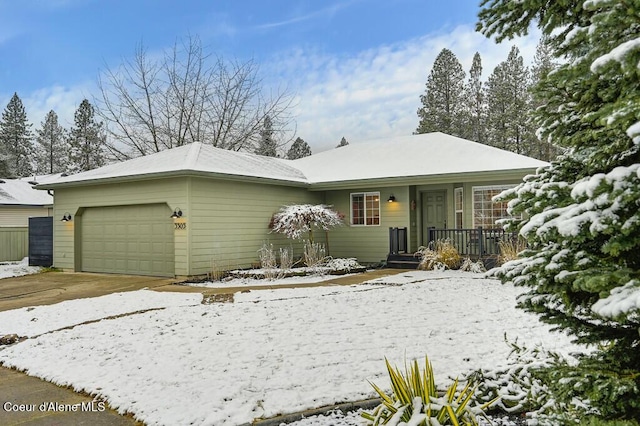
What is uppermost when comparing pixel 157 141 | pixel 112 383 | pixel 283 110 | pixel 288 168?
pixel 283 110

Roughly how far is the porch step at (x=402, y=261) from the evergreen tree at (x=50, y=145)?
35117 millimetres

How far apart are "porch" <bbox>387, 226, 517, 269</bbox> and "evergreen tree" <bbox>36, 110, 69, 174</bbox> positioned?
34928 millimetres

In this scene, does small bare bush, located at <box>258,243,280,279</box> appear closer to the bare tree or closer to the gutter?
the gutter

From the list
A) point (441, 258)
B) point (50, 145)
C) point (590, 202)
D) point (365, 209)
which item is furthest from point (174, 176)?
point (50, 145)

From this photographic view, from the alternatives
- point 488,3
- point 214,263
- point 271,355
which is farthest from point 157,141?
point 488,3

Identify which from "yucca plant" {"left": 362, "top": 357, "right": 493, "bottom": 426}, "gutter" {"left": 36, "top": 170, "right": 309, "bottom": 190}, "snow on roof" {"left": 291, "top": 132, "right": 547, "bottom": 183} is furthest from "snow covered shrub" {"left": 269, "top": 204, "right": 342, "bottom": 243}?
"yucca plant" {"left": 362, "top": 357, "right": 493, "bottom": 426}

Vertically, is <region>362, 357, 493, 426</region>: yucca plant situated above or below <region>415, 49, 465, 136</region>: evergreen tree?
below

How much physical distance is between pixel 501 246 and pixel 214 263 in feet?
21.6

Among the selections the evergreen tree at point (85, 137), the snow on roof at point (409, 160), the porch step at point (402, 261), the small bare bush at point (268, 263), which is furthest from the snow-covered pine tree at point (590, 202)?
the evergreen tree at point (85, 137)

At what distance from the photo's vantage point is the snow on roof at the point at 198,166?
1105 centimetres

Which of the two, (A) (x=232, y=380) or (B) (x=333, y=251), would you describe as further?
(B) (x=333, y=251)

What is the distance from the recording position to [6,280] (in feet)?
38.4

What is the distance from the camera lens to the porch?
11016 millimetres

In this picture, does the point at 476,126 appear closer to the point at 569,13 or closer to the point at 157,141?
the point at 157,141
